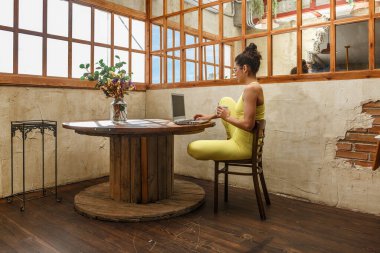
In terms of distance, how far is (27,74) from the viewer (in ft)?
9.69

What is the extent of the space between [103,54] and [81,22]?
1.38 ft

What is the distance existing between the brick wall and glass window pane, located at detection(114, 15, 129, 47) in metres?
2.74

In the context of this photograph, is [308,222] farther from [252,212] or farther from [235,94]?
[235,94]

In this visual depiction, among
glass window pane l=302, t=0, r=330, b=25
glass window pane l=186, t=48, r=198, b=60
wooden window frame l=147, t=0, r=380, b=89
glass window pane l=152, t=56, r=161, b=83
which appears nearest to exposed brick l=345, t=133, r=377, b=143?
wooden window frame l=147, t=0, r=380, b=89

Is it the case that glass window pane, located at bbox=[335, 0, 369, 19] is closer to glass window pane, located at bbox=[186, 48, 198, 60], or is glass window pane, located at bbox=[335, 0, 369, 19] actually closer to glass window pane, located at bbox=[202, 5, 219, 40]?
glass window pane, located at bbox=[202, 5, 219, 40]

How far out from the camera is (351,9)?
255cm

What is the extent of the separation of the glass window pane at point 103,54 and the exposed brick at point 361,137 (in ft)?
8.89

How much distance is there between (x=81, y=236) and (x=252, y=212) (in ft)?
4.31

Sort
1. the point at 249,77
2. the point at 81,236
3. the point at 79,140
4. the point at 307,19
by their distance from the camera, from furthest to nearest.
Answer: the point at 79,140 → the point at 307,19 → the point at 249,77 → the point at 81,236

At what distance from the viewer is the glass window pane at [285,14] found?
10.0ft

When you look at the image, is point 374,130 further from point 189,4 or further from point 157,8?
point 157,8

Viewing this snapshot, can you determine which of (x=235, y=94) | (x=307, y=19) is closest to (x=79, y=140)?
(x=235, y=94)

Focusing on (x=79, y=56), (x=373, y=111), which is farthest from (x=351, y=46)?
(x=79, y=56)

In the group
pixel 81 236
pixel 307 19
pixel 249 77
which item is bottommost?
pixel 81 236
